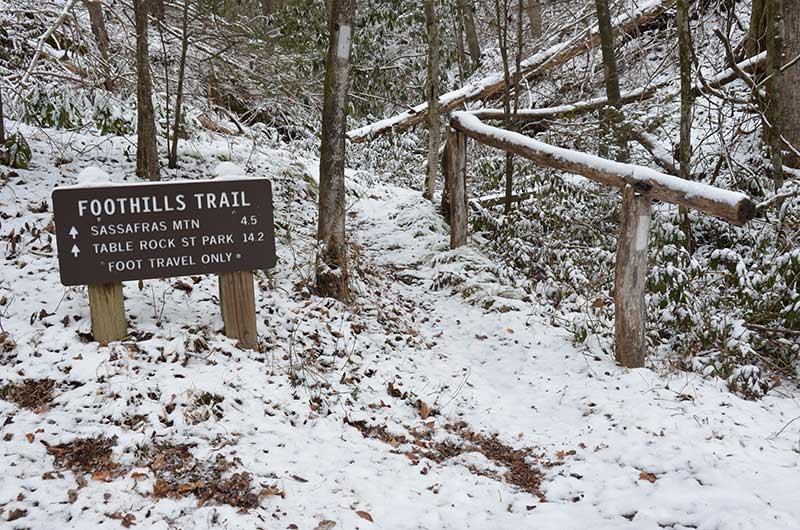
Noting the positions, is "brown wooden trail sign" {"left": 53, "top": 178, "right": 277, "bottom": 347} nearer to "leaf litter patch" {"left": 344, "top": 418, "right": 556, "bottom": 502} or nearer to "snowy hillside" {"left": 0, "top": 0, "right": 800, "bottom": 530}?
"snowy hillside" {"left": 0, "top": 0, "right": 800, "bottom": 530}

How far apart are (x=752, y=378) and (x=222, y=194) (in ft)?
15.3

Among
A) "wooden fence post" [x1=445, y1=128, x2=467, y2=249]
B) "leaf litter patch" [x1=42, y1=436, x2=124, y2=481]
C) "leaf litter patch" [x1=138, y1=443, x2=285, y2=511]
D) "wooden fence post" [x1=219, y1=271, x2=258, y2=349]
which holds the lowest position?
"leaf litter patch" [x1=138, y1=443, x2=285, y2=511]

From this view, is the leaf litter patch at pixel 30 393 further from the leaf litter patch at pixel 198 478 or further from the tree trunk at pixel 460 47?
the tree trunk at pixel 460 47

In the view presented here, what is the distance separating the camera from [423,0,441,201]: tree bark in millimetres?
9922

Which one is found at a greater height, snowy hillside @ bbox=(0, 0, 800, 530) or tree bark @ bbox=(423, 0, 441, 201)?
tree bark @ bbox=(423, 0, 441, 201)

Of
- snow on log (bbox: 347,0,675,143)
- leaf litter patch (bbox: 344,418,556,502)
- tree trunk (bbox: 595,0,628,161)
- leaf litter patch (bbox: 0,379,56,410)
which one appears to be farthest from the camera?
snow on log (bbox: 347,0,675,143)

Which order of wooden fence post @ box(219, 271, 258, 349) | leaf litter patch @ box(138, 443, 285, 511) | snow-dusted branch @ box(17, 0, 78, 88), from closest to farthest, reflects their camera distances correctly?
leaf litter patch @ box(138, 443, 285, 511)
wooden fence post @ box(219, 271, 258, 349)
snow-dusted branch @ box(17, 0, 78, 88)

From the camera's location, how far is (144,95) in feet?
22.3

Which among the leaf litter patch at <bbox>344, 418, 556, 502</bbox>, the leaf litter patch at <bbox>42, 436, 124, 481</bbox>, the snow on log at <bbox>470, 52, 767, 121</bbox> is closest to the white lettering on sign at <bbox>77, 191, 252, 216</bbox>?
the leaf litter patch at <bbox>42, 436, 124, 481</bbox>

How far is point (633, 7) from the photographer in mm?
11086

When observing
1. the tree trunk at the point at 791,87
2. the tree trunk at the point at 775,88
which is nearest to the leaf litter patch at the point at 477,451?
the tree trunk at the point at 775,88

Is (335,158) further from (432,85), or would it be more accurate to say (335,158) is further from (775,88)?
(775,88)

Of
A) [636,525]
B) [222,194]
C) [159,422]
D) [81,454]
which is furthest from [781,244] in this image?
[81,454]

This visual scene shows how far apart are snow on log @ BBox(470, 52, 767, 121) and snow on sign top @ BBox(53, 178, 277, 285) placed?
17.2ft
